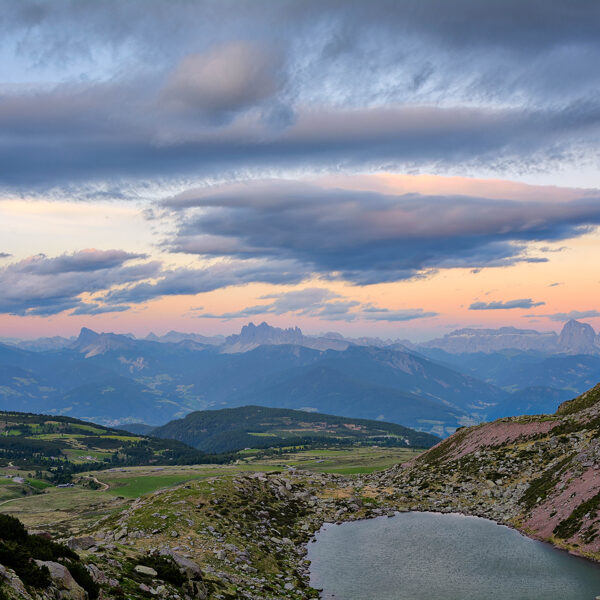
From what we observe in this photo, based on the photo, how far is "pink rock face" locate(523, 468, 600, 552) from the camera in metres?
67.6

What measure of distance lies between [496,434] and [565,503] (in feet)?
149

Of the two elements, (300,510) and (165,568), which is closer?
(165,568)

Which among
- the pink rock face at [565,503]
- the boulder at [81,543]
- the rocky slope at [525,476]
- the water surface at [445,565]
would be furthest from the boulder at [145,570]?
the pink rock face at [565,503]

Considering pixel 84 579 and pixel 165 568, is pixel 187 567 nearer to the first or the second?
pixel 165 568

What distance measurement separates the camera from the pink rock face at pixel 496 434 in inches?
4222

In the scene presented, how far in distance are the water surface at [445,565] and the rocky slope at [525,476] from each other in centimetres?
478

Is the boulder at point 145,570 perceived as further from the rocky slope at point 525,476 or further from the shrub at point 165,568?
the rocky slope at point 525,476

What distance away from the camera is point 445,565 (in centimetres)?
6066

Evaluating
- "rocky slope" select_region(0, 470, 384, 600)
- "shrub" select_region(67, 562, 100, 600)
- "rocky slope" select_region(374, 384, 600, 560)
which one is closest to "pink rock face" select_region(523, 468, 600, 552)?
"rocky slope" select_region(374, 384, 600, 560)

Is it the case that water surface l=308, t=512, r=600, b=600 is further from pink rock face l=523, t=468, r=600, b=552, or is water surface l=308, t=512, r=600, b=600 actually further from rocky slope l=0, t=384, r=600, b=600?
pink rock face l=523, t=468, r=600, b=552

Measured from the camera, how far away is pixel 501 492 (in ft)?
289

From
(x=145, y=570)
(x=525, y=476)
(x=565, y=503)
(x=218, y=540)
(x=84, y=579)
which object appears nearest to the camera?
(x=84, y=579)

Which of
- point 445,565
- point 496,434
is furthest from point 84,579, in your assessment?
point 496,434

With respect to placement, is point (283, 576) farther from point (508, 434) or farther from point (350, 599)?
point (508, 434)
